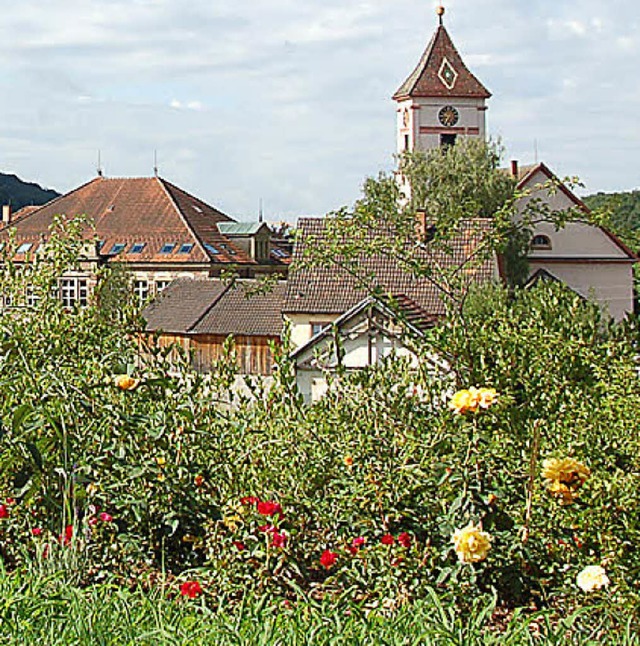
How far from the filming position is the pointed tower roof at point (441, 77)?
45594 mm

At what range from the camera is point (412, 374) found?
4.15 meters

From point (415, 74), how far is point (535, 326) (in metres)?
44.3

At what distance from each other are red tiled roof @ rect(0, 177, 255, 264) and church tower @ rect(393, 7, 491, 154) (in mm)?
8753

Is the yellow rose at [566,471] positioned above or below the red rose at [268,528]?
above

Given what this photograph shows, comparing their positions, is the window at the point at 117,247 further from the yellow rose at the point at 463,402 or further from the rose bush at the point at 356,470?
the yellow rose at the point at 463,402

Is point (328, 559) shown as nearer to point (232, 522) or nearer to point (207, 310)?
point (232, 522)

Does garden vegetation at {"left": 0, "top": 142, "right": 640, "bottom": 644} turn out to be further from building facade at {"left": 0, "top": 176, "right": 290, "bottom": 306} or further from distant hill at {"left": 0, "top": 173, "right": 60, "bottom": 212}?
distant hill at {"left": 0, "top": 173, "right": 60, "bottom": 212}

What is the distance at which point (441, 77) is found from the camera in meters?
46.5

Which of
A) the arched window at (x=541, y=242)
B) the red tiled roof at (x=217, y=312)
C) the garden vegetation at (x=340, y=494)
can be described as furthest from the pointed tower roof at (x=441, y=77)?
the garden vegetation at (x=340, y=494)

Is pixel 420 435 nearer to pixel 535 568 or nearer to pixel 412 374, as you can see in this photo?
pixel 412 374

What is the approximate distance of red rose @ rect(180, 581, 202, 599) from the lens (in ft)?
11.2

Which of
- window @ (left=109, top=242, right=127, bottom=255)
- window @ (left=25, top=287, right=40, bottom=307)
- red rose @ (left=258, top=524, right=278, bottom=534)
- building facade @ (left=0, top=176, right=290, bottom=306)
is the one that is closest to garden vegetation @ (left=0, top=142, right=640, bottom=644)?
red rose @ (left=258, top=524, right=278, bottom=534)

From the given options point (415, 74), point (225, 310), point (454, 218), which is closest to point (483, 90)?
point (415, 74)

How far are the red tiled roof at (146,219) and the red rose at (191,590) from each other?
129ft
